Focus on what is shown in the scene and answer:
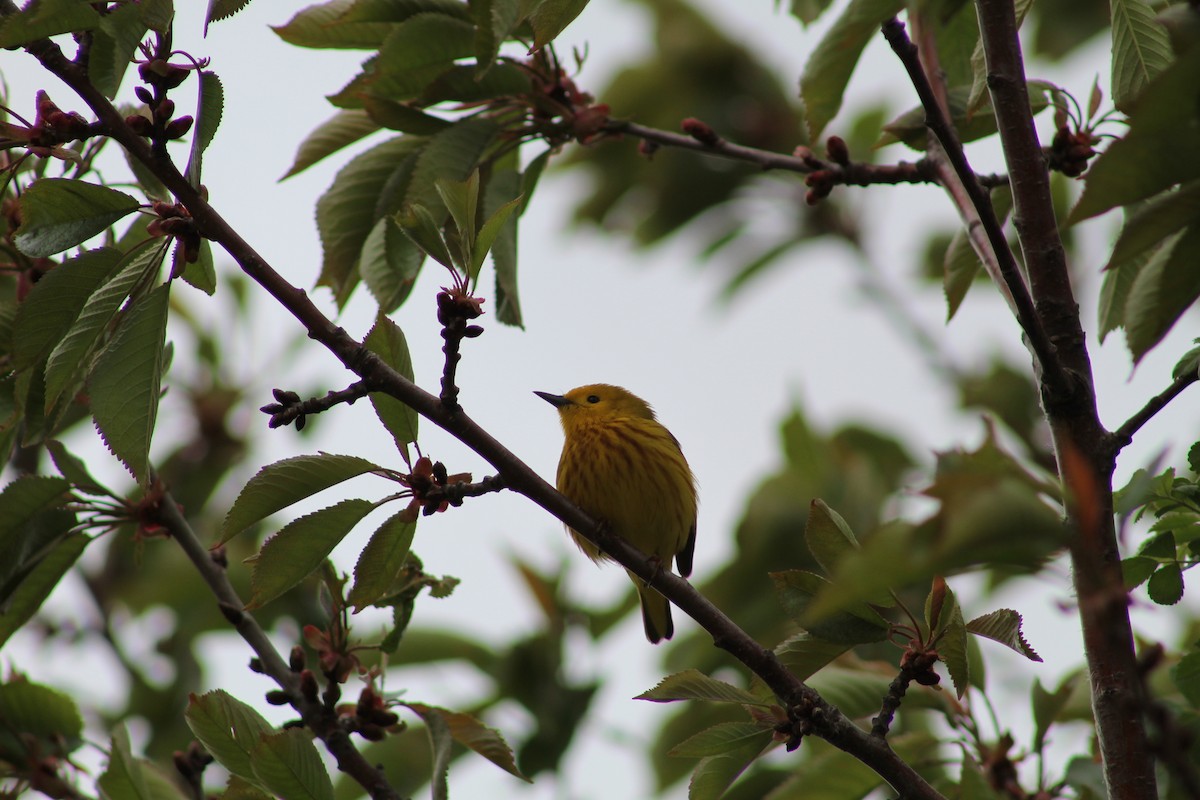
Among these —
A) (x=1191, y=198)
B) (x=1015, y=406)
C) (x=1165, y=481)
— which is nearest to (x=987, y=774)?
(x=1165, y=481)

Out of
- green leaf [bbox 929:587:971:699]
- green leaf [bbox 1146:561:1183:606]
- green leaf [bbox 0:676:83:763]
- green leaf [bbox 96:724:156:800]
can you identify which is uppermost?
green leaf [bbox 1146:561:1183:606]

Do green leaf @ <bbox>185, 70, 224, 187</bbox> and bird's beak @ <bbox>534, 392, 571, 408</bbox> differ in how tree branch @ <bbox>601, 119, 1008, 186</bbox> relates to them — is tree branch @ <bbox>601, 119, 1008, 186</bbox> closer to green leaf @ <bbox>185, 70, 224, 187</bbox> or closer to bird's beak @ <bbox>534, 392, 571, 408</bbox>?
green leaf @ <bbox>185, 70, 224, 187</bbox>

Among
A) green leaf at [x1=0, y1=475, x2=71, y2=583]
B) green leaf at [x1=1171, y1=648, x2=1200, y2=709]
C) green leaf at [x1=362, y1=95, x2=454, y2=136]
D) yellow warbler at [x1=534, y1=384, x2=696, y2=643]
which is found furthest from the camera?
yellow warbler at [x1=534, y1=384, x2=696, y2=643]

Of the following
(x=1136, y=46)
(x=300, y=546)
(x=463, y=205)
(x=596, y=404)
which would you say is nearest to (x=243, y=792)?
(x=300, y=546)

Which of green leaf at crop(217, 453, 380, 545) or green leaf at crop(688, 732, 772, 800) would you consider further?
green leaf at crop(688, 732, 772, 800)

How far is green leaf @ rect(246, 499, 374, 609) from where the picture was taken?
2725 mm

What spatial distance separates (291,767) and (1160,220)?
2.22 metres

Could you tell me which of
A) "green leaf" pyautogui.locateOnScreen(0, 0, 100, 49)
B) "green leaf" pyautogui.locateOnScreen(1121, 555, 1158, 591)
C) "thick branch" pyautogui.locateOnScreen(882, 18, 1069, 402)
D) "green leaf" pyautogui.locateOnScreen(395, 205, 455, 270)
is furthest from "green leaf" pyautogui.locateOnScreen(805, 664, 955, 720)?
"green leaf" pyautogui.locateOnScreen(0, 0, 100, 49)

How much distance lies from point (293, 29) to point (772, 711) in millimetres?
2272

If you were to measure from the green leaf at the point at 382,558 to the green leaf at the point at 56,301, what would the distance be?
33.7 inches

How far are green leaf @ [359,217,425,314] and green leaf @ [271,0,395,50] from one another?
0.51 meters

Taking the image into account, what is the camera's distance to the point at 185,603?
18.7 ft

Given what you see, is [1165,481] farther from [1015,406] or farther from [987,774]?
[1015,406]

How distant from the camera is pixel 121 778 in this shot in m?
3.08
